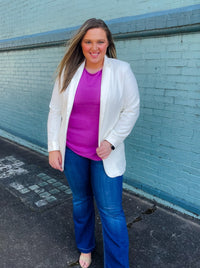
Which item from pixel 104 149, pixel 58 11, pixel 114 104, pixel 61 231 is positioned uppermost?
pixel 58 11

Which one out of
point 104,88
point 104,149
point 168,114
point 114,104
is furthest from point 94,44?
point 168,114

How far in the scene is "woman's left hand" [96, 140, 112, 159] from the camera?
183 centimetres

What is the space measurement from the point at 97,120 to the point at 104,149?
22cm

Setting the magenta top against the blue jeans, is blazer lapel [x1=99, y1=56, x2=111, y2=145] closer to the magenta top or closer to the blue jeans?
the magenta top

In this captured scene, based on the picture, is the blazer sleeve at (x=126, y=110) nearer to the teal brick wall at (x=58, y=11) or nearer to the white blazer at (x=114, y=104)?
the white blazer at (x=114, y=104)

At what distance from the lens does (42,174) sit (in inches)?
168

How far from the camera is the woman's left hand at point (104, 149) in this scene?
1827 millimetres

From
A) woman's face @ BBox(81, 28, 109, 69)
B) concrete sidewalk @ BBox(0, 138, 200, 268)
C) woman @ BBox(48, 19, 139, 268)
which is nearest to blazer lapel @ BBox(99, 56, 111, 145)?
woman @ BBox(48, 19, 139, 268)

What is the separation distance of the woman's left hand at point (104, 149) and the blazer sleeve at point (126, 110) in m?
0.03

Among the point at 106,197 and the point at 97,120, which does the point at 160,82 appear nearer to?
the point at 97,120

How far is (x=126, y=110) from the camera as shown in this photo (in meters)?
1.86

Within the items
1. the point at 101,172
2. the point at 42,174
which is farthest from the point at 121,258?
the point at 42,174

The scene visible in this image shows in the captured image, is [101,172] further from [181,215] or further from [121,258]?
[181,215]

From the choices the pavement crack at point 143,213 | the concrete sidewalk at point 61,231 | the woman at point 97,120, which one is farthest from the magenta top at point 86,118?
the pavement crack at point 143,213
